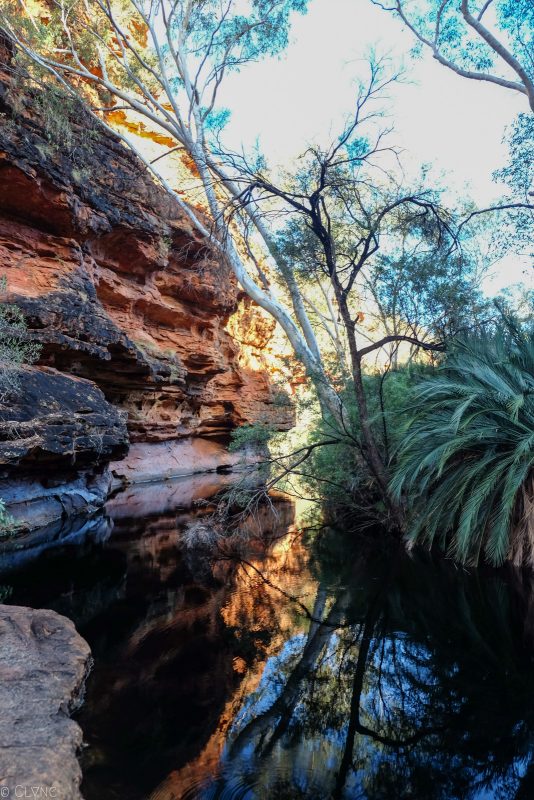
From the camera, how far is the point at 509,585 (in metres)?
6.18

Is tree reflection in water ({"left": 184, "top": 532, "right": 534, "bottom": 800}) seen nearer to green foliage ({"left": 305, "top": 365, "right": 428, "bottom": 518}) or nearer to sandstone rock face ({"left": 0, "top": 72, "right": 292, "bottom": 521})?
green foliage ({"left": 305, "top": 365, "right": 428, "bottom": 518})

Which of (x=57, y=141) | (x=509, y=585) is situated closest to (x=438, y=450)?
(x=509, y=585)

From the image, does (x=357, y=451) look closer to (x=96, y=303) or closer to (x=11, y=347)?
(x=11, y=347)

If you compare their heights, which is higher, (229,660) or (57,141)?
(57,141)

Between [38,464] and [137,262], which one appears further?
[137,262]

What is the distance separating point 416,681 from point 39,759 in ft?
8.89

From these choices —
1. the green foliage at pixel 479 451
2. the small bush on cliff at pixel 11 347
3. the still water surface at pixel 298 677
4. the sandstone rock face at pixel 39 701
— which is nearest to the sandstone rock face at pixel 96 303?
the small bush on cliff at pixel 11 347

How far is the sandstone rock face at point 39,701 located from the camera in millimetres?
2158

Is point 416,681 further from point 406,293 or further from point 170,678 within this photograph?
point 406,293

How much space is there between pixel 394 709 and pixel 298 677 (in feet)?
2.50

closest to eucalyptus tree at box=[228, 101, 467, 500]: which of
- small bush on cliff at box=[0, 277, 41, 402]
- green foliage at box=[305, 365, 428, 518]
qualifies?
green foliage at box=[305, 365, 428, 518]

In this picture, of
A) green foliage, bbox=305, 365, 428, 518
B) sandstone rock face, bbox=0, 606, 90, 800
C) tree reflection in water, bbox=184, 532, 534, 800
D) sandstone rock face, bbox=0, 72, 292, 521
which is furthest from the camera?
sandstone rock face, bbox=0, 72, 292, 521

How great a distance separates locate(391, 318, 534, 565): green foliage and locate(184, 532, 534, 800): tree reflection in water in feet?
3.40

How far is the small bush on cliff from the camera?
29.8 feet
